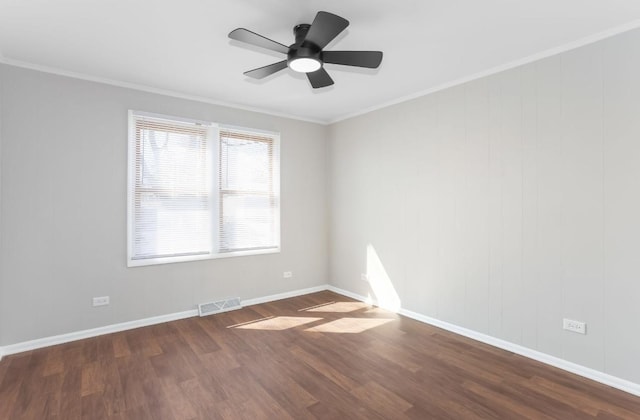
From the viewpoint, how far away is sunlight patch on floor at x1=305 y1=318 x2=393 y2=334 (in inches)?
142

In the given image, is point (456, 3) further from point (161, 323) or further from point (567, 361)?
point (161, 323)

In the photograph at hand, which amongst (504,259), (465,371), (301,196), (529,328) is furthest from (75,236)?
(529,328)

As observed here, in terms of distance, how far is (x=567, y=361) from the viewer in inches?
107

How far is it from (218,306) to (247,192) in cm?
160

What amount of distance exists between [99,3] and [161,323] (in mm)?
3258

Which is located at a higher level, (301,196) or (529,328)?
(301,196)

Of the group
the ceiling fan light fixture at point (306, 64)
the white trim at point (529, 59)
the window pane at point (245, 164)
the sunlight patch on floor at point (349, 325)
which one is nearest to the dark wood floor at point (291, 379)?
the sunlight patch on floor at point (349, 325)

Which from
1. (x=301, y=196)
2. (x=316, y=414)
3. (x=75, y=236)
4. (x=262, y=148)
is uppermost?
Answer: (x=262, y=148)

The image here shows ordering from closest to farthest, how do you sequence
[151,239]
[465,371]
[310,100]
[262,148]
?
1. [465,371]
2. [151,239]
3. [310,100]
4. [262,148]

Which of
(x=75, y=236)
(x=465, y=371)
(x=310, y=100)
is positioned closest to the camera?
(x=465, y=371)

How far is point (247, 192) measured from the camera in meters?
4.51

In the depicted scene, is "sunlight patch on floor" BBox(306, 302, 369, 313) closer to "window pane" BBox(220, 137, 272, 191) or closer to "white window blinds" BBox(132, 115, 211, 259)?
"white window blinds" BBox(132, 115, 211, 259)

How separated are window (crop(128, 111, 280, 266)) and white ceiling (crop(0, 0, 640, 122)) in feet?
2.12

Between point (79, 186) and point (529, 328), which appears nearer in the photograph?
point (529, 328)
